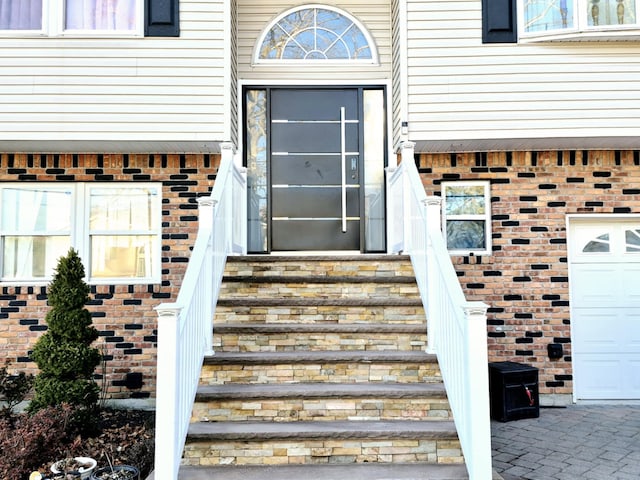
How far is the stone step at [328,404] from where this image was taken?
3.43 meters

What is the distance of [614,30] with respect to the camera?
16.6ft

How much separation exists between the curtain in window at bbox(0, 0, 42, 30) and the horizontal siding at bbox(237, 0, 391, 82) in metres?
2.09

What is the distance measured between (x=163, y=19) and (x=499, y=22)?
3.48 meters

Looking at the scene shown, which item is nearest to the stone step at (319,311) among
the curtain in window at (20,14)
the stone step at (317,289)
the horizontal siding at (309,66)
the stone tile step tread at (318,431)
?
the stone step at (317,289)

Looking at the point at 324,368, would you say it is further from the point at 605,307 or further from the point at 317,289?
the point at 605,307

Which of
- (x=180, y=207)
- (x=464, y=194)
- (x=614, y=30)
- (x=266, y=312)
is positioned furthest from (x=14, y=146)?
(x=614, y=30)

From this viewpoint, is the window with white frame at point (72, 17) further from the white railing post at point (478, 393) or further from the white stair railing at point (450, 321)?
the white railing post at point (478, 393)

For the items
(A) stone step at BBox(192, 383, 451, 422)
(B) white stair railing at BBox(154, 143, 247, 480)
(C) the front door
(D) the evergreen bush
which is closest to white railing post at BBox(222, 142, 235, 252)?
(B) white stair railing at BBox(154, 143, 247, 480)

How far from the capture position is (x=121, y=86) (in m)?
5.16

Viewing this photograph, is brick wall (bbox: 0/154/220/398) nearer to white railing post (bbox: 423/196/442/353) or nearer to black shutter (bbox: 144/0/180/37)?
black shutter (bbox: 144/0/180/37)

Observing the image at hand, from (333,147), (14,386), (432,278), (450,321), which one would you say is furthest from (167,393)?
(333,147)

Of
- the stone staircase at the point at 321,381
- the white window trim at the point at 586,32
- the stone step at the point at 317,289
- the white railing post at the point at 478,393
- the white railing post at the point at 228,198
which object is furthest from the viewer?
the white window trim at the point at 586,32

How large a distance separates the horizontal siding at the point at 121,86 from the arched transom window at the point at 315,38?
866 mm

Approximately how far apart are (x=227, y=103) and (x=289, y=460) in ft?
11.4
